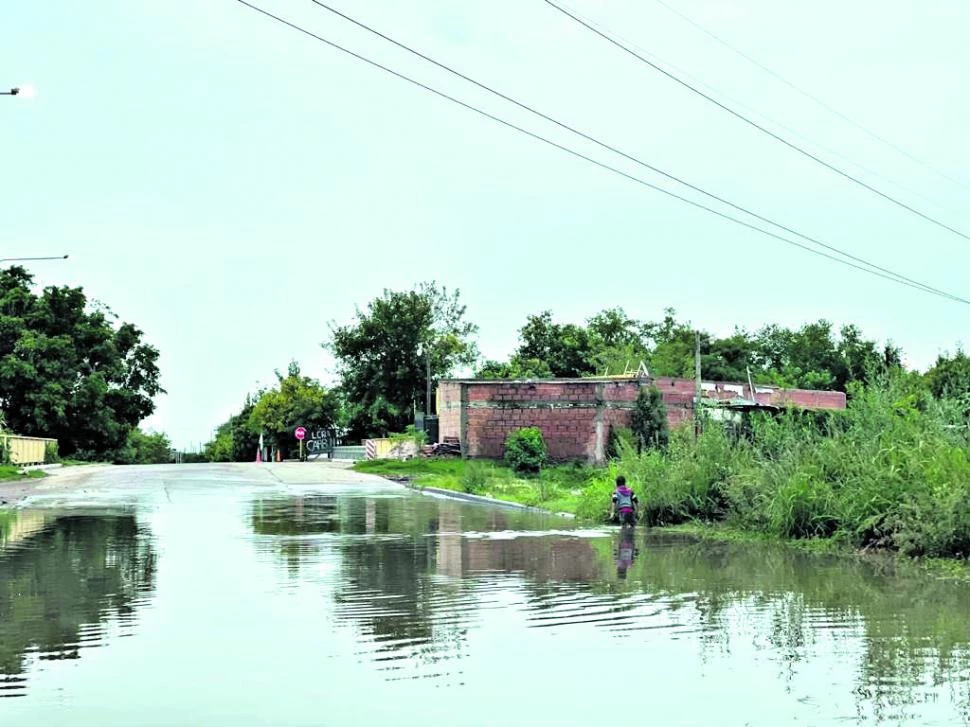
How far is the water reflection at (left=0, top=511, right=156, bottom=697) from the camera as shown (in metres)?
9.22

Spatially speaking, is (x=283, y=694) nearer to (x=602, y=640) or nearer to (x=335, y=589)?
(x=602, y=640)

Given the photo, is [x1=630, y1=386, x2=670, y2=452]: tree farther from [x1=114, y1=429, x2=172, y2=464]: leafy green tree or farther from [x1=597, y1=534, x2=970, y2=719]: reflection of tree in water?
[x1=114, y1=429, x2=172, y2=464]: leafy green tree

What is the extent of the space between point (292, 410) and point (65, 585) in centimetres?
8173

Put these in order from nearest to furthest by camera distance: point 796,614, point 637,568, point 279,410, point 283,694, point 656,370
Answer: point 283,694, point 796,614, point 637,568, point 656,370, point 279,410

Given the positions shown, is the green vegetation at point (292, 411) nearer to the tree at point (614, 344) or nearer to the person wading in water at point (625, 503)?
the tree at point (614, 344)

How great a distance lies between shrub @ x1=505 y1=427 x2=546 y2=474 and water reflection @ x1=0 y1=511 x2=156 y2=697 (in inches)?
1043

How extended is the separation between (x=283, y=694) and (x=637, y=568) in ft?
26.6

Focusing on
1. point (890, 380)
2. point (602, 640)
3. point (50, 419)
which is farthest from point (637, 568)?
point (50, 419)

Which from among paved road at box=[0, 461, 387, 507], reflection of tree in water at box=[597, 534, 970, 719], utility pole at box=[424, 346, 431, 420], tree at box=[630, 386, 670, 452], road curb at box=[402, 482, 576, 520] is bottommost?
road curb at box=[402, 482, 576, 520]

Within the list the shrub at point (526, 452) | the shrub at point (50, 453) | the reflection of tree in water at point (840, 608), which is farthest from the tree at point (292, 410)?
the reflection of tree in water at point (840, 608)

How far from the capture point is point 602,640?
30.9 ft

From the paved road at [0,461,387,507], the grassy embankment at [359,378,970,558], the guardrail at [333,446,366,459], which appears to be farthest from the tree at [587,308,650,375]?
the grassy embankment at [359,378,970,558]

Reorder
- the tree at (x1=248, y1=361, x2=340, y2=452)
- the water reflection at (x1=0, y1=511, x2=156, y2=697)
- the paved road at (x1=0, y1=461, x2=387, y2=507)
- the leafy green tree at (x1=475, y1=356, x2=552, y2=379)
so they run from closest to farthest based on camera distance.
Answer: the water reflection at (x1=0, y1=511, x2=156, y2=697), the paved road at (x1=0, y1=461, x2=387, y2=507), the leafy green tree at (x1=475, y1=356, x2=552, y2=379), the tree at (x1=248, y1=361, x2=340, y2=452)

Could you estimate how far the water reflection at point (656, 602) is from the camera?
8414 mm
